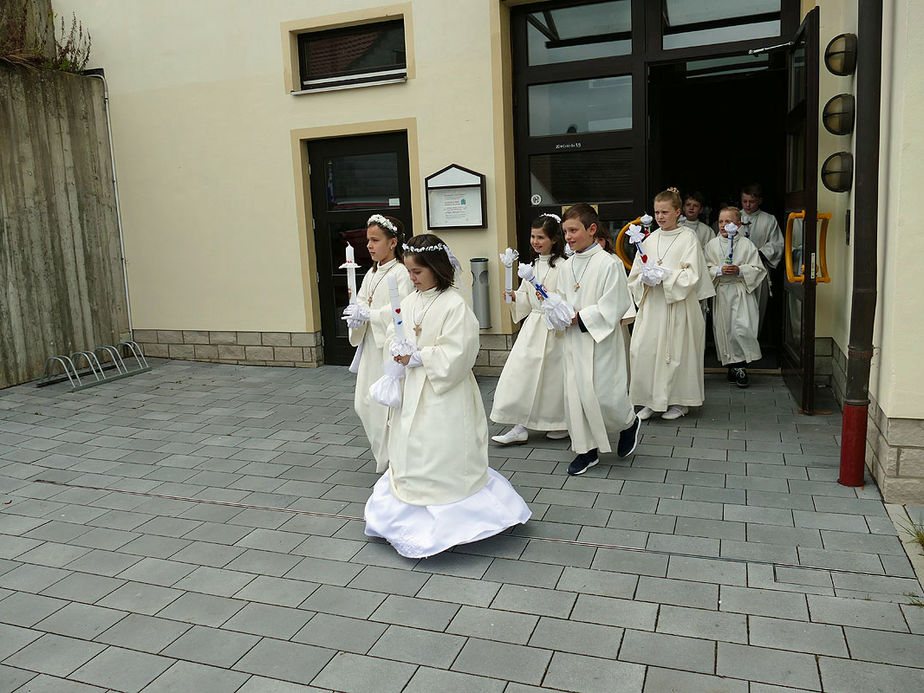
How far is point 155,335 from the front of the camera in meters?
10.4

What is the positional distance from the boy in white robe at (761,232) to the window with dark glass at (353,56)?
394 centimetres

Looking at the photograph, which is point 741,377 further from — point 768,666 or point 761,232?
point 768,666

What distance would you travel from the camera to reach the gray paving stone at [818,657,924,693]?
119 inches

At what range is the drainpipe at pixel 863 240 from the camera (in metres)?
4.73

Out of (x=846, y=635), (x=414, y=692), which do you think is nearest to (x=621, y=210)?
(x=846, y=635)

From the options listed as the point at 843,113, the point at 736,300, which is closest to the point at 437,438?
the point at 843,113

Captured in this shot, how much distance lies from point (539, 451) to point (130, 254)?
6581mm

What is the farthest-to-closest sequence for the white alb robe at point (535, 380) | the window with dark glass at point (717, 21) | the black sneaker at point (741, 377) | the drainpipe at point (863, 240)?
1. the black sneaker at point (741, 377)
2. the window with dark glass at point (717, 21)
3. the white alb robe at point (535, 380)
4. the drainpipe at point (863, 240)

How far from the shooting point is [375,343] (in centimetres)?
568

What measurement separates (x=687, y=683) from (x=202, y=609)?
2208mm

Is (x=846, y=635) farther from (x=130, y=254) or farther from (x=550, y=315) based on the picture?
(x=130, y=254)

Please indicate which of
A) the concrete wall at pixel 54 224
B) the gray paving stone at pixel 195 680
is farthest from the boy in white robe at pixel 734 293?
the concrete wall at pixel 54 224

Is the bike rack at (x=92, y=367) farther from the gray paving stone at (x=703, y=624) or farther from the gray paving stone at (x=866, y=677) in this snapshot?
the gray paving stone at (x=866, y=677)

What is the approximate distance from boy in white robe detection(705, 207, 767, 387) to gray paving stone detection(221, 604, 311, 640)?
5501 mm
